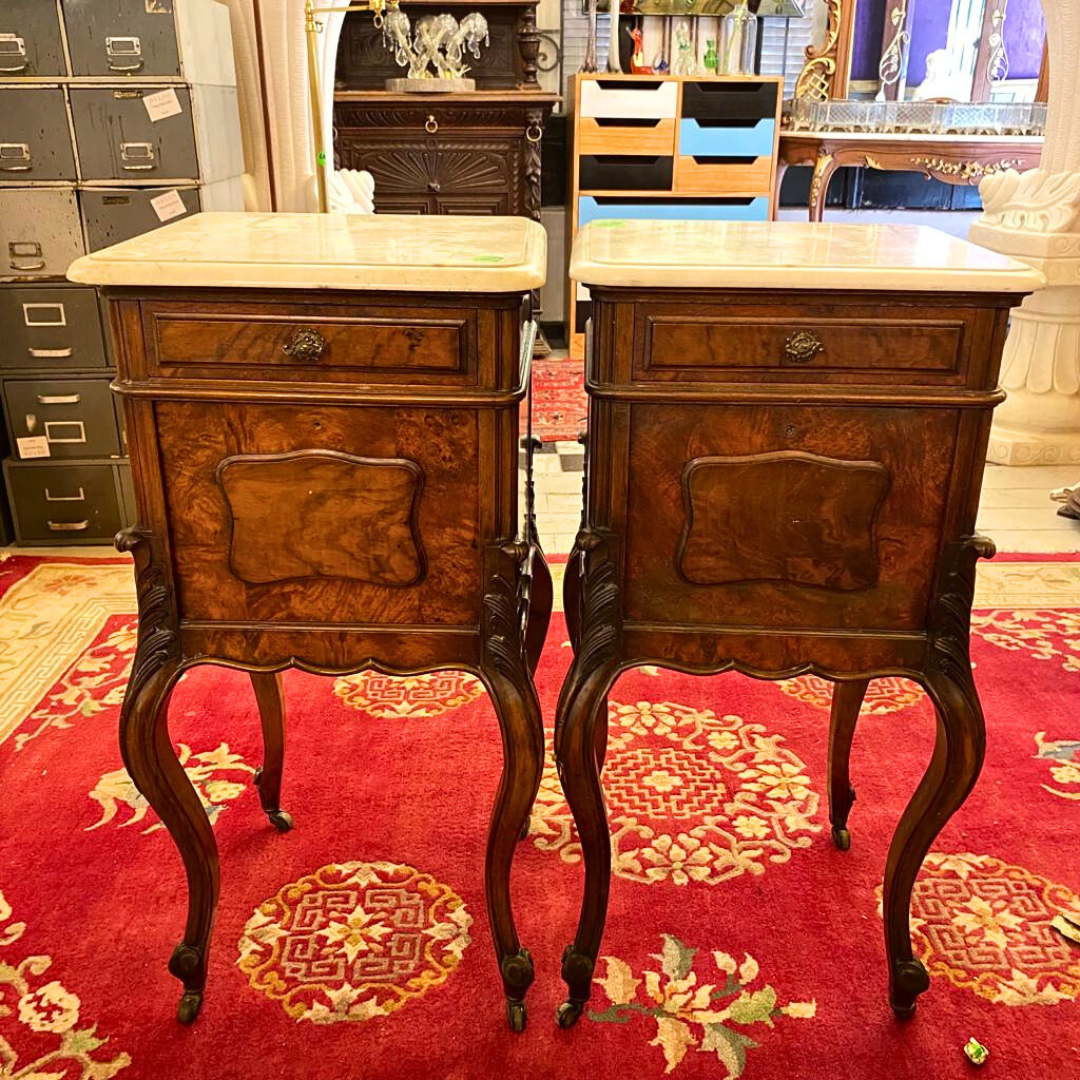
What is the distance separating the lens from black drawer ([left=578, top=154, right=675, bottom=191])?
5344 millimetres

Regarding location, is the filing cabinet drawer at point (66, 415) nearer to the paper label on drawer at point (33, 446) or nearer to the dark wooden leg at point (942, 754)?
the paper label on drawer at point (33, 446)

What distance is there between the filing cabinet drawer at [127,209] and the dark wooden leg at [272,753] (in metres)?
1.68

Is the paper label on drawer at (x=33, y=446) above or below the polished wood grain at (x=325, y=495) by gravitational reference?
below

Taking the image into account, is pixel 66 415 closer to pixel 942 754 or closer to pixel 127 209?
pixel 127 209

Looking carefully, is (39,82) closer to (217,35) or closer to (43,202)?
(43,202)

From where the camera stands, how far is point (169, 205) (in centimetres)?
Result: 295

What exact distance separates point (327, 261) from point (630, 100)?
4516 mm

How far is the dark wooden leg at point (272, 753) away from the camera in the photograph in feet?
6.11

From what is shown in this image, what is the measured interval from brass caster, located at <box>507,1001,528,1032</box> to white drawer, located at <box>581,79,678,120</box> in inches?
185

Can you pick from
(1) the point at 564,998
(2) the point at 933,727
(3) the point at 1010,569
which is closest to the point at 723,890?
(1) the point at 564,998

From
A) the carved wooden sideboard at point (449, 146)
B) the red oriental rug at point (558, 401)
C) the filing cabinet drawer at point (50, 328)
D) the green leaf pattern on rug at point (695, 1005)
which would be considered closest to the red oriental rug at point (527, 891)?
the green leaf pattern on rug at point (695, 1005)

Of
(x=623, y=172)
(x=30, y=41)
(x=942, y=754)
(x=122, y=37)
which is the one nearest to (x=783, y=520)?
(x=942, y=754)

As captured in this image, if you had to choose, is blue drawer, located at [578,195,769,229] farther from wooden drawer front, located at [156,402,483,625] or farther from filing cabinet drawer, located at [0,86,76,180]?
wooden drawer front, located at [156,402,483,625]

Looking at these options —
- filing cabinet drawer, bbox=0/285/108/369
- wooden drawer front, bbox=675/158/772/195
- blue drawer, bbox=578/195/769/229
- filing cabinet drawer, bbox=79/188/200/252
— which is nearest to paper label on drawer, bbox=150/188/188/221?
filing cabinet drawer, bbox=79/188/200/252
